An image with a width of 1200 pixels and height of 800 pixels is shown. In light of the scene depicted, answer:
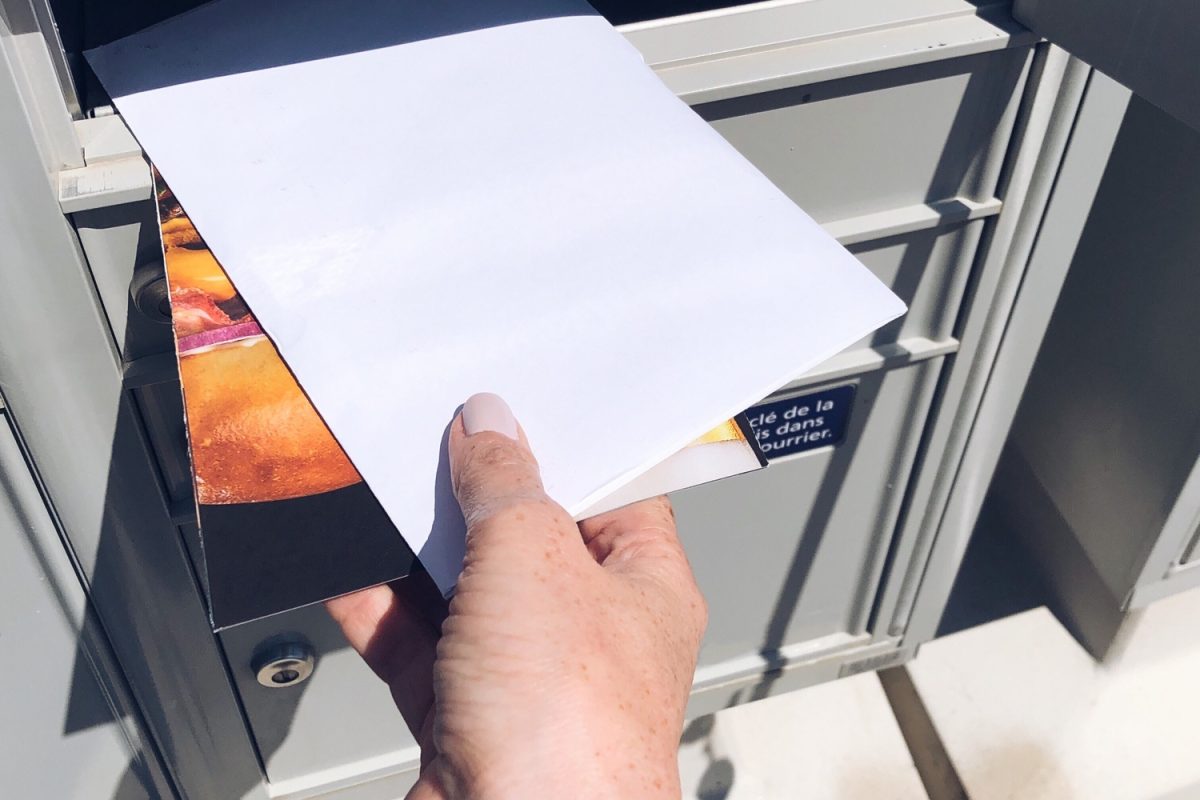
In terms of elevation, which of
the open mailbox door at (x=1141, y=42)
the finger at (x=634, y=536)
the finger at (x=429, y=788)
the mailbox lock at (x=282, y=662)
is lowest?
the mailbox lock at (x=282, y=662)

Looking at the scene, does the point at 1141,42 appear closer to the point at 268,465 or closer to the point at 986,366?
the point at 986,366

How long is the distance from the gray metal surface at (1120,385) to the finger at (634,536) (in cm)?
57

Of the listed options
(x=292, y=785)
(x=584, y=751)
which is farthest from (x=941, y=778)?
(x=584, y=751)

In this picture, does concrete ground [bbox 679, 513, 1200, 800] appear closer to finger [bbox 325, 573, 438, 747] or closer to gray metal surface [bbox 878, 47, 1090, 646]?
gray metal surface [bbox 878, 47, 1090, 646]

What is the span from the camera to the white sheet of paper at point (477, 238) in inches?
24.0

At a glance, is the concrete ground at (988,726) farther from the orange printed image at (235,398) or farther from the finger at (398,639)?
the orange printed image at (235,398)

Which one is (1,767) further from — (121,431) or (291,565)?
(291,565)

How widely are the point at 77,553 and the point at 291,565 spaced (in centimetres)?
39

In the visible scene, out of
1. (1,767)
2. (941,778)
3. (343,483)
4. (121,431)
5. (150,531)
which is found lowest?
(941,778)

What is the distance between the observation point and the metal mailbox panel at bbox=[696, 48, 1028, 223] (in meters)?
0.86

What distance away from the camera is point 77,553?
87 centimetres

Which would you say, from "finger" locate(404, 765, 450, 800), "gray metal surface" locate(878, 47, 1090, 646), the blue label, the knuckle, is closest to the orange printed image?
the knuckle

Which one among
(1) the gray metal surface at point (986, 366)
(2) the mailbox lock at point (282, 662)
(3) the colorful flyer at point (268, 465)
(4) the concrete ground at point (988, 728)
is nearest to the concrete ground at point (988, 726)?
(4) the concrete ground at point (988, 728)

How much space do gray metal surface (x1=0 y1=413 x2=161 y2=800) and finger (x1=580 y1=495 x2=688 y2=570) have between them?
1.54 ft
